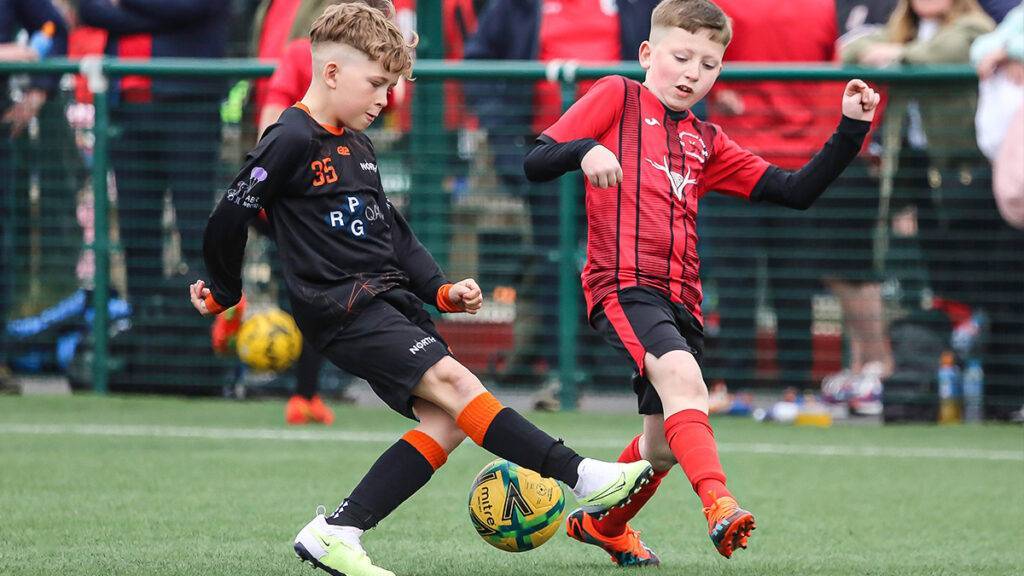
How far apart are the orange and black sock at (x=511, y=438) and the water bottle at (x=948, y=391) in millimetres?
4923

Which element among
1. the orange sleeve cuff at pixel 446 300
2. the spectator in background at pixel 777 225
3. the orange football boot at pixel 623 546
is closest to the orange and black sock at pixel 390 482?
the orange sleeve cuff at pixel 446 300

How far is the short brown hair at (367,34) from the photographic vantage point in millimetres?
4629

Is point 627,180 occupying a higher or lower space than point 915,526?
higher

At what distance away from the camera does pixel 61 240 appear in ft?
32.9

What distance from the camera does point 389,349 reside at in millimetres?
4578

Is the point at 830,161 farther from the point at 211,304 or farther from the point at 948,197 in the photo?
the point at 948,197

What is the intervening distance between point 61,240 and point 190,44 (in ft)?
4.51

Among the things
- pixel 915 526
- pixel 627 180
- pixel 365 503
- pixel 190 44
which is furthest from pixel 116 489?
pixel 190 44

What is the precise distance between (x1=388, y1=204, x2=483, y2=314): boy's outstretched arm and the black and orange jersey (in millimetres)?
98

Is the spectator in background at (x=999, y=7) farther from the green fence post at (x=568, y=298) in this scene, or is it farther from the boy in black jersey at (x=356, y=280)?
the boy in black jersey at (x=356, y=280)

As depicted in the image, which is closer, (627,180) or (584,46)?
(627,180)

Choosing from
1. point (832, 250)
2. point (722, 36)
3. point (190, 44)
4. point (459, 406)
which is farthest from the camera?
point (190, 44)

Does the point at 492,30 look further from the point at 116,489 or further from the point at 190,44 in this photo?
the point at 116,489

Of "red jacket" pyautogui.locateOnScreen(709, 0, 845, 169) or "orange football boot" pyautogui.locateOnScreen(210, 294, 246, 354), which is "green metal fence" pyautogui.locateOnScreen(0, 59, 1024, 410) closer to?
"red jacket" pyautogui.locateOnScreen(709, 0, 845, 169)
